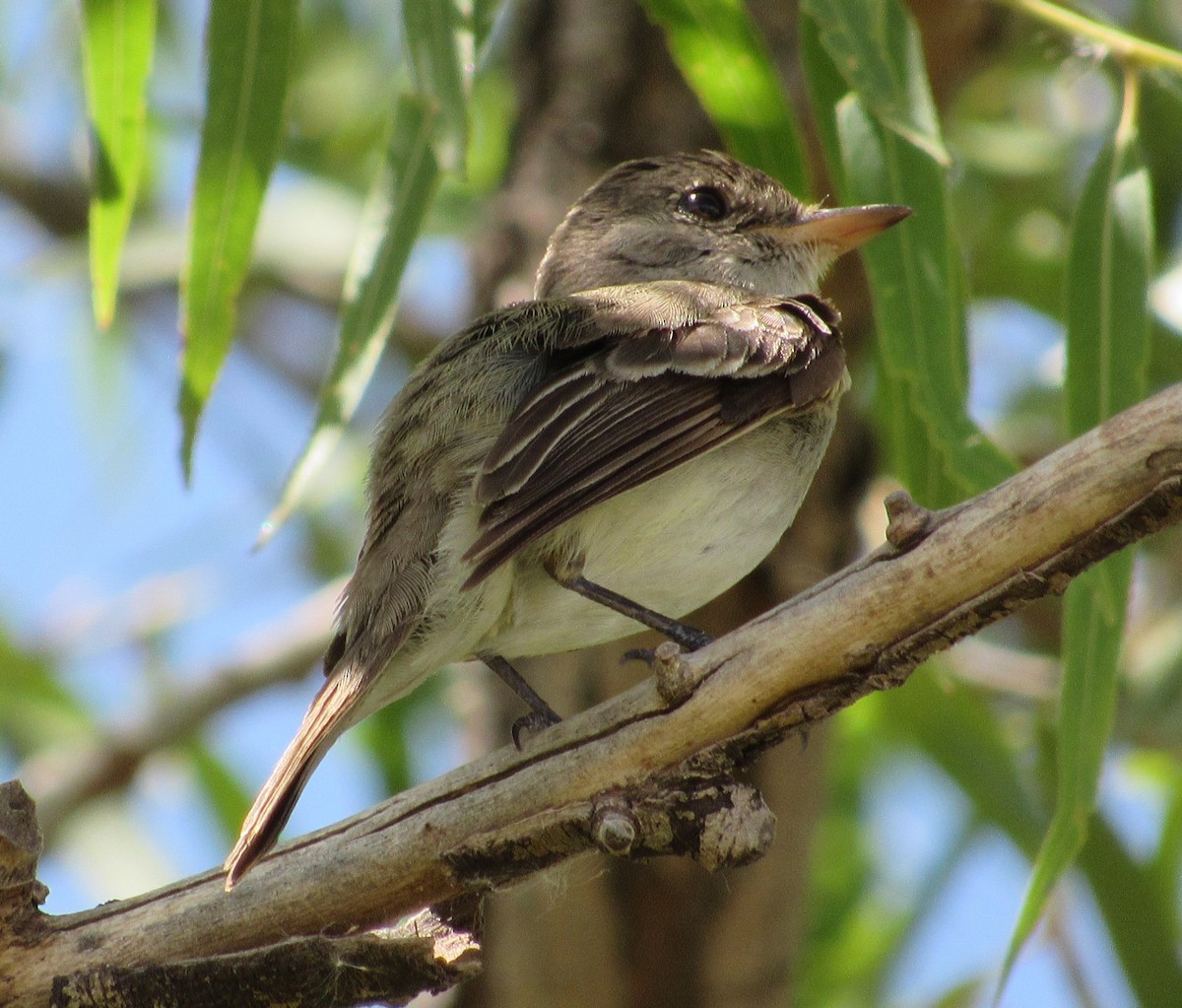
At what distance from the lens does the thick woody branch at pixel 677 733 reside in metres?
2.07

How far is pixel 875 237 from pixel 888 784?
3532mm

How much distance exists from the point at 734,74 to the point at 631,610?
3.54 feet

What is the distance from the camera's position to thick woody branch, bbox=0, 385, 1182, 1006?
2.07m

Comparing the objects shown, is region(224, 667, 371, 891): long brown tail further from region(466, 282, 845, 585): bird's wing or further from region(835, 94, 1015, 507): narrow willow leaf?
region(835, 94, 1015, 507): narrow willow leaf

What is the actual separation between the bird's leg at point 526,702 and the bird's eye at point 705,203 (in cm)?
118

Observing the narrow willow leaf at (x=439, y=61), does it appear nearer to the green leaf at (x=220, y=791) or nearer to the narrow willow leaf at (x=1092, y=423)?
the narrow willow leaf at (x=1092, y=423)

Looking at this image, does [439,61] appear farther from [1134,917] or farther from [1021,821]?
[1134,917]

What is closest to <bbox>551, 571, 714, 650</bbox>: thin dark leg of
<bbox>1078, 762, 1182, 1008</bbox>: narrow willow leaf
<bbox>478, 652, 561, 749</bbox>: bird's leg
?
<bbox>478, 652, 561, 749</bbox>: bird's leg

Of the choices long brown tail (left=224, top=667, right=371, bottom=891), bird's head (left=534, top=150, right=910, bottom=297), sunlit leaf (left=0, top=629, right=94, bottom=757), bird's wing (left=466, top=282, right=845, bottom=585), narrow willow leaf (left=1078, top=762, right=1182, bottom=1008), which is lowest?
narrow willow leaf (left=1078, top=762, right=1182, bottom=1008)

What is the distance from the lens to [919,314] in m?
2.70

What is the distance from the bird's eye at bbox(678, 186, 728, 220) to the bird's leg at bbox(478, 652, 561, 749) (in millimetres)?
1180

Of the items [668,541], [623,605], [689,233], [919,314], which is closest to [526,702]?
[623,605]

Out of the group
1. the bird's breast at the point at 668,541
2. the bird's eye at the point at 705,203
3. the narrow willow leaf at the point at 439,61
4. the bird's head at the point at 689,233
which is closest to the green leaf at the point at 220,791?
the bird's head at the point at 689,233

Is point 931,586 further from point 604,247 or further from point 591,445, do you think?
point 604,247
